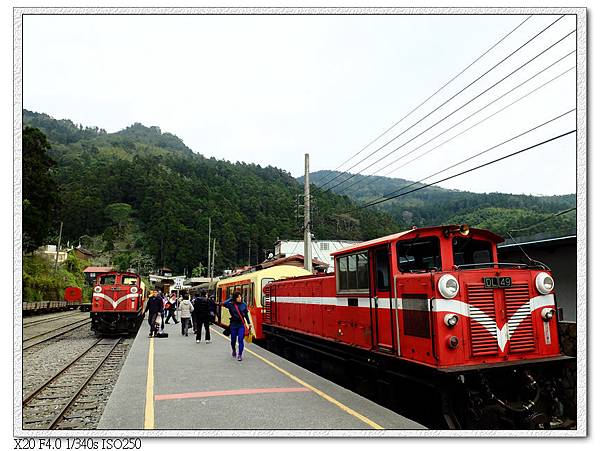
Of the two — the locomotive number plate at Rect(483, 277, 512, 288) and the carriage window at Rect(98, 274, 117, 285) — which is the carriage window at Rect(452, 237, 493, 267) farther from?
the carriage window at Rect(98, 274, 117, 285)

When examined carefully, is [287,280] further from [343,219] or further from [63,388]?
[343,219]

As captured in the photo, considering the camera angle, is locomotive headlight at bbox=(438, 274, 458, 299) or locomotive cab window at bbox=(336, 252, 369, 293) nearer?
locomotive headlight at bbox=(438, 274, 458, 299)

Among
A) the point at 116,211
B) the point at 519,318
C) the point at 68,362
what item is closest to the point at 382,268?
the point at 519,318

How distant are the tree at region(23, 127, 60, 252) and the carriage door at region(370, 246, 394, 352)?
548 cm

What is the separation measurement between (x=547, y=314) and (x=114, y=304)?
1760 cm

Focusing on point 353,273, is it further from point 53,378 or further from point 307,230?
point 307,230

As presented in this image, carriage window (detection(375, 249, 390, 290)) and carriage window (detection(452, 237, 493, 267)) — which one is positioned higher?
carriage window (detection(452, 237, 493, 267))

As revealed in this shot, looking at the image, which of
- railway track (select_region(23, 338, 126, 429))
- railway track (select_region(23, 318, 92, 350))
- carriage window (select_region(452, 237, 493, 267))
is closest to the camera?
carriage window (select_region(452, 237, 493, 267))

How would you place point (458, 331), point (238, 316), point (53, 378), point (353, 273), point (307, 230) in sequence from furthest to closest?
point (307, 230) < point (238, 316) < point (53, 378) < point (353, 273) < point (458, 331)

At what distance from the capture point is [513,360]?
6203 millimetres

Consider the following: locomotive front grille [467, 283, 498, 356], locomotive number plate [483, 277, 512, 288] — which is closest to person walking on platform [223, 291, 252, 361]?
locomotive front grille [467, 283, 498, 356]

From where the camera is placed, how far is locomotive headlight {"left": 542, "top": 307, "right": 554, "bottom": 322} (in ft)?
21.5

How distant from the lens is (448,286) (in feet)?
19.7

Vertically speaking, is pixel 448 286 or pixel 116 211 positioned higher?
pixel 116 211
